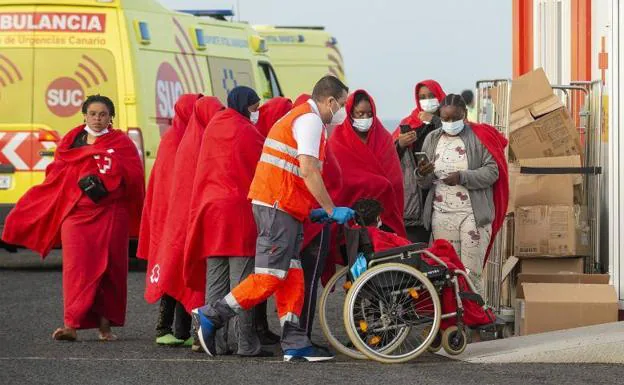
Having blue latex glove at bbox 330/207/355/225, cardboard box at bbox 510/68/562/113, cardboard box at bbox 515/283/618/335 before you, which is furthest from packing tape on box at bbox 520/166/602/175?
blue latex glove at bbox 330/207/355/225

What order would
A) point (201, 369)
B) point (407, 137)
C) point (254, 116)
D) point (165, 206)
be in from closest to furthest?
1. point (201, 369)
2. point (254, 116)
3. point (165, 206)
4. point (407, 137)

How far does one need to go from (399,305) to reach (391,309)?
5 centimetres

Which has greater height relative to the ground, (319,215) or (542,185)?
(542,185)

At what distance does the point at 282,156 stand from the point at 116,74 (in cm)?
689

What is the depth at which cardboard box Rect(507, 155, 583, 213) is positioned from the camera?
14.0m

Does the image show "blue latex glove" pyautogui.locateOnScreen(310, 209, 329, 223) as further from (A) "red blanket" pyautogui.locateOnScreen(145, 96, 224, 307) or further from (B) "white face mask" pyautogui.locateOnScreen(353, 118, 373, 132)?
(B) "white face mask" pyautogui.locateOnScreen(353, 118, 373, 132)

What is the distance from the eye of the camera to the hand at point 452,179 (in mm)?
12992

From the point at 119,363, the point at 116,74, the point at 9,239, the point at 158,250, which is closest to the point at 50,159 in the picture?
the point at 116,74

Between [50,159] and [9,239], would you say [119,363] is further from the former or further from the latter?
[50,159]

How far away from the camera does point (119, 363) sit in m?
11.6

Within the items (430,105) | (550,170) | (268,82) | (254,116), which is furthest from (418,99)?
(268,82)

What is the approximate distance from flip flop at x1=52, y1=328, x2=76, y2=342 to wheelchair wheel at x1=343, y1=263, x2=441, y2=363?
2.34 meters

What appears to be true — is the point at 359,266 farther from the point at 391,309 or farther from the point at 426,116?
the point at 426,116

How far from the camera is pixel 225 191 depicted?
1216 centimetres
